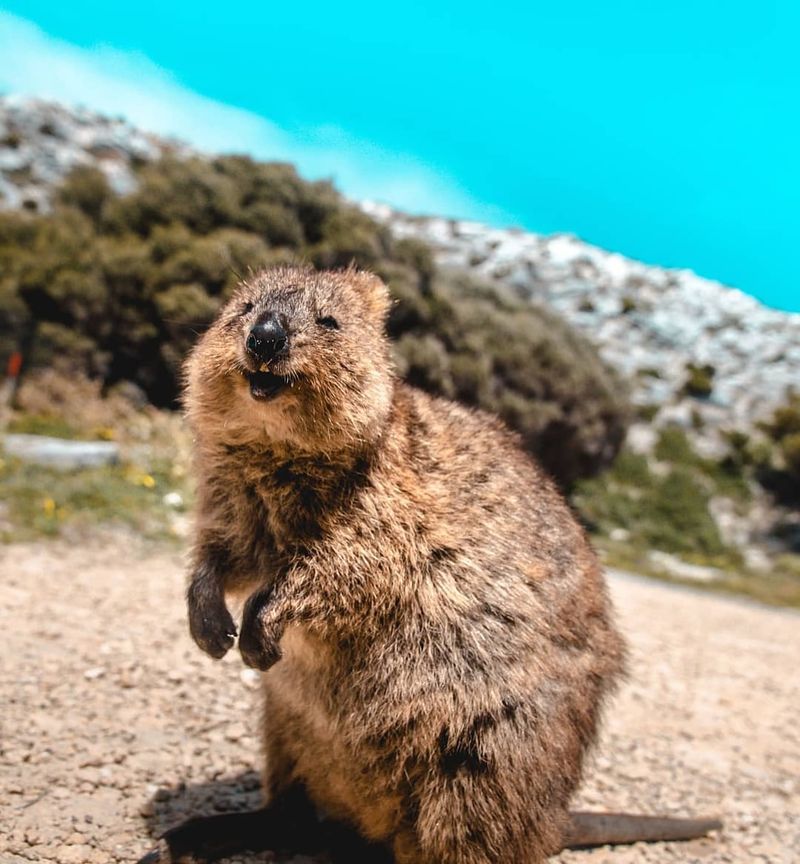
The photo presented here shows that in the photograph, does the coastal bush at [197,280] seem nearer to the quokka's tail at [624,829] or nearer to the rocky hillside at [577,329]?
the rocky hillside at [577,329]

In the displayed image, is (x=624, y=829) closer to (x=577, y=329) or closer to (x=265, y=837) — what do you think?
(x=265, y=837)

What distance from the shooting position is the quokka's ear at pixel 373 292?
362 centimetres

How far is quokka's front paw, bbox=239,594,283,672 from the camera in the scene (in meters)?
3.01

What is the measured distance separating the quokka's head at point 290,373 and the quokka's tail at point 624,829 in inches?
81.0

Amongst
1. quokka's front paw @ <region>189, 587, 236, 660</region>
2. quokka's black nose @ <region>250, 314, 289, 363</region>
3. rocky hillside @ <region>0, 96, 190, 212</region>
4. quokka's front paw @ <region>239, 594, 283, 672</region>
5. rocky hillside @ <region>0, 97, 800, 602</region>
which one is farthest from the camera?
rocky hillside @ <region>0, 96, 190, 212</region>

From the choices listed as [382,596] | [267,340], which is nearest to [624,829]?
[382,596]

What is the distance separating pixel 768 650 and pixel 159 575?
23.4 ft

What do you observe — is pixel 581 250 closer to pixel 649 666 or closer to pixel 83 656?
pixel 649 666

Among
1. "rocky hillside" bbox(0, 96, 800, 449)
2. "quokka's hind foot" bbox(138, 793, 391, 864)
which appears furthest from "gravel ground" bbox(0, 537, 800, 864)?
"rocky hillside" bbox(0, 96, 800, 449)

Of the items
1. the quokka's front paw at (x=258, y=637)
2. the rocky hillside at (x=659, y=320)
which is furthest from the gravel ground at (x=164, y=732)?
the rocky hillside at (x=659, y=320)

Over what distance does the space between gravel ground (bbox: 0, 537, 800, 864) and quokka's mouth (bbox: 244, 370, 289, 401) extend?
1924 millimetres

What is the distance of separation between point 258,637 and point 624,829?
7.07ft

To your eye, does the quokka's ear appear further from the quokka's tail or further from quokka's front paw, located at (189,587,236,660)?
the quokka's tail

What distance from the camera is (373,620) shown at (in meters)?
3.12
